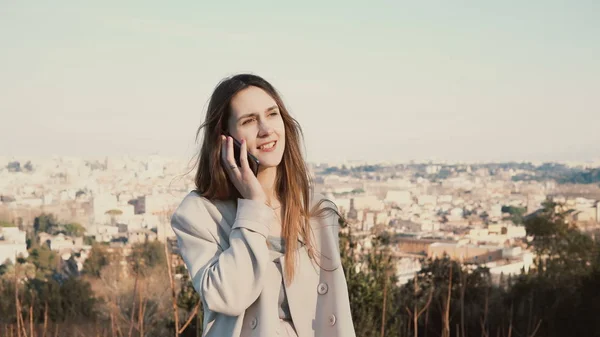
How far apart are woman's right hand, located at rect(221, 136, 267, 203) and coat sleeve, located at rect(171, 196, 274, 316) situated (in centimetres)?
2

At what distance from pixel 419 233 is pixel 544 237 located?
357 cm

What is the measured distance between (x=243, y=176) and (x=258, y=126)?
90mm

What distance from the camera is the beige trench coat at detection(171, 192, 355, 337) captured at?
114cm

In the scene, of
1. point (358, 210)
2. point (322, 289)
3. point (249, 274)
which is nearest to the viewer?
point (249, 274)

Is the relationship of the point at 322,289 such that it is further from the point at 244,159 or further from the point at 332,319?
the point at 244,159

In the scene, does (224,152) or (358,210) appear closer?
(224,152)

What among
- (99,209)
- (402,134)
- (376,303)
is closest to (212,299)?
(376,303)

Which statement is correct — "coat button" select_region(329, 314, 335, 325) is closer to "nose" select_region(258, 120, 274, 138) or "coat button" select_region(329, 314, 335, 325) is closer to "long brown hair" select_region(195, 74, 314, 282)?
"long brown hair" select_region(195, 74, 314, 282)

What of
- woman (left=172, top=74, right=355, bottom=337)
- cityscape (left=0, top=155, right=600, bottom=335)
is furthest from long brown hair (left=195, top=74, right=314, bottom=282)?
cityscape (left=0, top=155, right=600, bottom=335)

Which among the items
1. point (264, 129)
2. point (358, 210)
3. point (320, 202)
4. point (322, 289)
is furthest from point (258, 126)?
point (358, 210)

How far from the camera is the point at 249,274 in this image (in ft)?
3.75

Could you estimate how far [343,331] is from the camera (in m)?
1.23

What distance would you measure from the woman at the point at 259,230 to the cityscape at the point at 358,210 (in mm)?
3775

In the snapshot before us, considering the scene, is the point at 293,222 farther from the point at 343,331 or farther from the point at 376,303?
the point at 376,303
